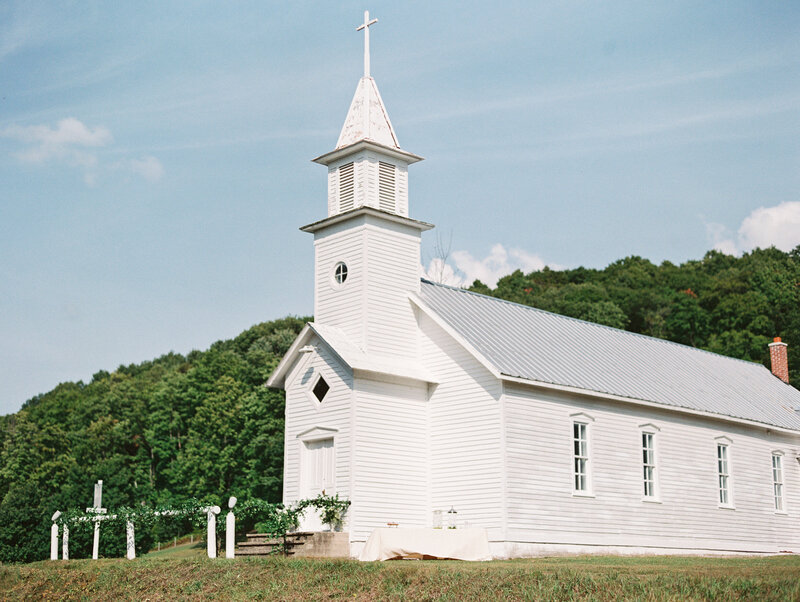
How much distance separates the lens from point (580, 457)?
92.8 ft

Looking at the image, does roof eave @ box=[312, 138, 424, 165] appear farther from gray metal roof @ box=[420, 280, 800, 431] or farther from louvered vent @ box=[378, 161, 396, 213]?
gray metal roof @ box=[420, 280, 800, 431]

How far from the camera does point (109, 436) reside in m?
75.4

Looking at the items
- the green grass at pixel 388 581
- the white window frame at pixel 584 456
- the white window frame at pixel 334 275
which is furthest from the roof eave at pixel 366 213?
the green grass at pixel 388 581

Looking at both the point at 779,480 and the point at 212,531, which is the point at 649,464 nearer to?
the point at 779,480

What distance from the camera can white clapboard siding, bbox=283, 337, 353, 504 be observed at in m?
26.7

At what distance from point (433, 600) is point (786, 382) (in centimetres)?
3054

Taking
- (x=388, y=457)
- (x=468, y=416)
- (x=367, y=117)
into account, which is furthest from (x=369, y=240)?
(x=388, y=457)

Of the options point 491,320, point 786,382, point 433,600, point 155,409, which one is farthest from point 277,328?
point 433,600

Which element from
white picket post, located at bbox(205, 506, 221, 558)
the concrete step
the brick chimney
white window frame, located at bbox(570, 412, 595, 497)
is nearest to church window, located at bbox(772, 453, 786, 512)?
the brick chimney

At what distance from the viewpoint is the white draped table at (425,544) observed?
2283cm

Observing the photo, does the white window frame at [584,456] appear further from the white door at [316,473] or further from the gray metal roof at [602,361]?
the white door at [316,473]

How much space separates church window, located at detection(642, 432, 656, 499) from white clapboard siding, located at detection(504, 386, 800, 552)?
0.19m

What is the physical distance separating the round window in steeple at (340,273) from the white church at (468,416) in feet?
0.25

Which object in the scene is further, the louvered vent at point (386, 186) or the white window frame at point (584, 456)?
the louvered vent at point (386, 186)
